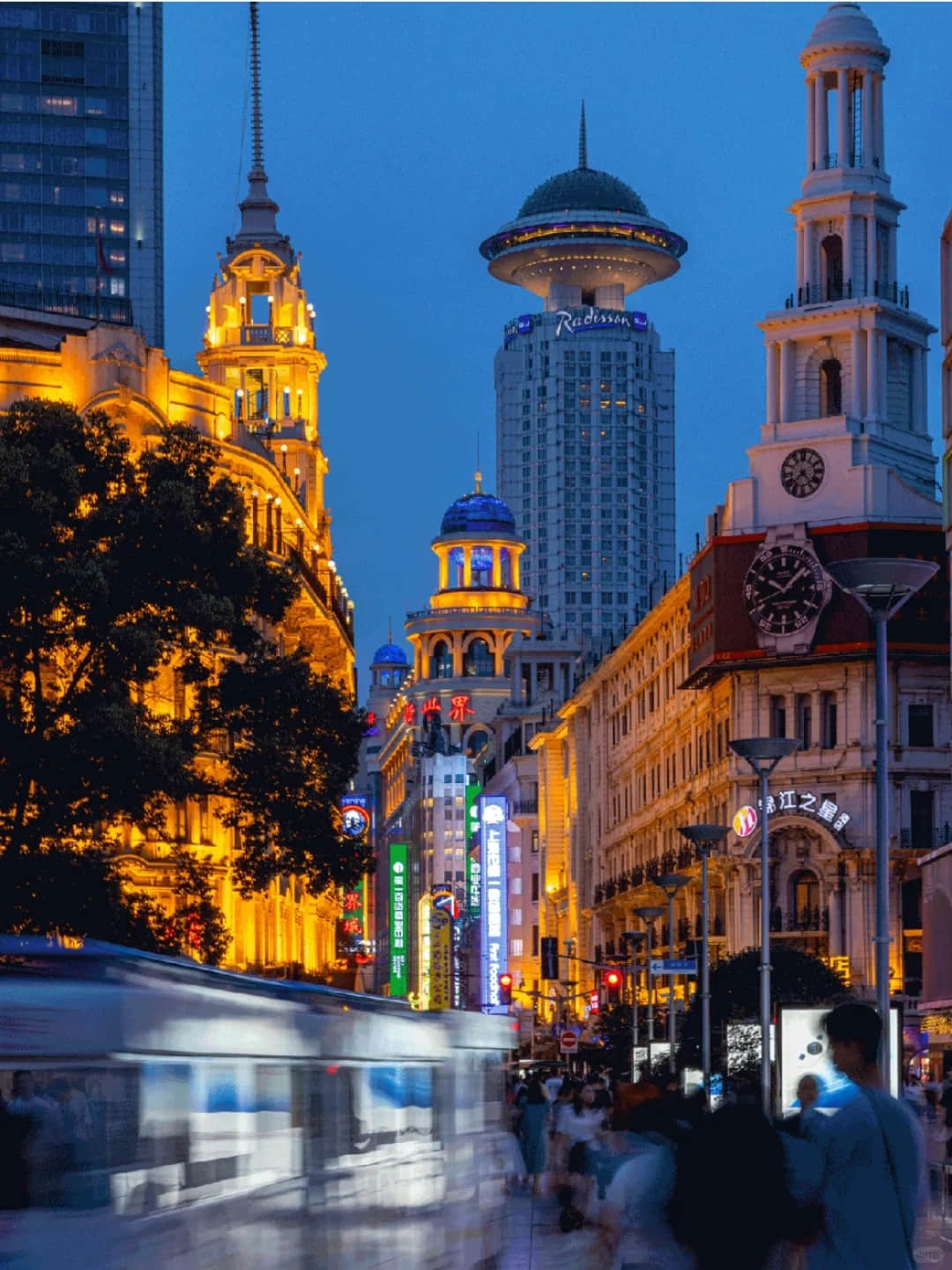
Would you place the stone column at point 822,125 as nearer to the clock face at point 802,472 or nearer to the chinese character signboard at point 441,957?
the clock face at point 802,472

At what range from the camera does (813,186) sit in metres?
105

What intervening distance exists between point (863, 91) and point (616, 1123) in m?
92.1

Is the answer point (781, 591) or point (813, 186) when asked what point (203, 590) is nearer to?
point (781, 591)

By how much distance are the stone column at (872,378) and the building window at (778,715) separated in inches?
461

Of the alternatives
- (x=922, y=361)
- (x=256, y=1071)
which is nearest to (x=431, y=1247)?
(x=256, y=1071)

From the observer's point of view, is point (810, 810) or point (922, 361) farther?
point (922, 361)

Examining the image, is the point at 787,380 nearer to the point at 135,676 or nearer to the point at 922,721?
the point at 922,721

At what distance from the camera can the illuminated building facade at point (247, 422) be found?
72812mm

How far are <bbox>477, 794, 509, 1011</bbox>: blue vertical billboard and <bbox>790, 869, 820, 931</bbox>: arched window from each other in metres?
64.1

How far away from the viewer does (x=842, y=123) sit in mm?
105125

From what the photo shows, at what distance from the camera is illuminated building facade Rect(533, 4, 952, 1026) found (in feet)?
307

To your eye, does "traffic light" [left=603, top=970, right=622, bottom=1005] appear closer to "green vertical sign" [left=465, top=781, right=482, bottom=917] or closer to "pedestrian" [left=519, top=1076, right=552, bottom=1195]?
"pedestrian" [left=519, top=1076, right=552, bottom=1195]

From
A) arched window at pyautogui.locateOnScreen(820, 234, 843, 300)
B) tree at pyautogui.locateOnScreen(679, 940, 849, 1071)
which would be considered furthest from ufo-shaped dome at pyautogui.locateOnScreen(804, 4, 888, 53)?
tree at pyautogui.locateOnScreen(679, 940, 849, 1071)

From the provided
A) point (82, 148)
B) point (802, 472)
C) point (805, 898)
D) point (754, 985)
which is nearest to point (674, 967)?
point (754, 985)
